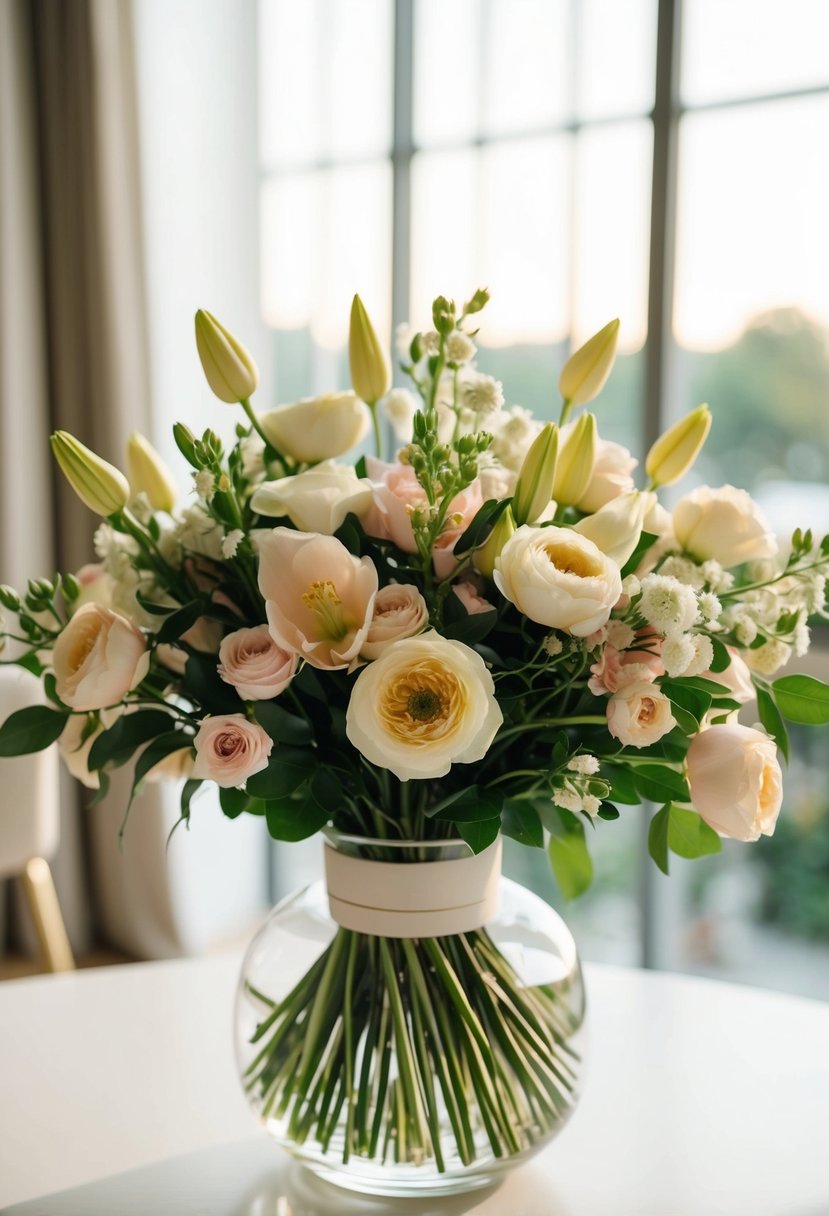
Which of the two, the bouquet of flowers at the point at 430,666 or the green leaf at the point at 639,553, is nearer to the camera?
the bouquet of flowers at the point at 430,666

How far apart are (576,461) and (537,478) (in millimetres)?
58

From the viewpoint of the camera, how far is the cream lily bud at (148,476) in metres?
0.88

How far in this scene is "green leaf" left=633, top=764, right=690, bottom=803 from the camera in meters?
0.76

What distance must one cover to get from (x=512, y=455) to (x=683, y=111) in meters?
1.91

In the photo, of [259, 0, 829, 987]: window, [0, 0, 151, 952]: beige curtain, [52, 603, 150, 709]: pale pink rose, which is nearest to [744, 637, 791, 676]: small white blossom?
[52, 603, 150, 709]: pale pink rose

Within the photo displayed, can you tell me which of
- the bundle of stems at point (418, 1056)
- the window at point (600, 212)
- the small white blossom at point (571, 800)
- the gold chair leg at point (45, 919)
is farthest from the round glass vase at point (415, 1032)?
the window at point (600, 212)

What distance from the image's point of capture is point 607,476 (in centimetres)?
79

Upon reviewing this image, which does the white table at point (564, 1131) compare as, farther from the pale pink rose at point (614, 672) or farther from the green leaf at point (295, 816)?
the pale pink rose at point (614, 672)

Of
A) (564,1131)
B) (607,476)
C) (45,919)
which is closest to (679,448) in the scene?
(607,476)

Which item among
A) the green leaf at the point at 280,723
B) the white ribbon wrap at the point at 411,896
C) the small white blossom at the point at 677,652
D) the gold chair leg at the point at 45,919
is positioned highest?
the small white blossom at the point at 677,652

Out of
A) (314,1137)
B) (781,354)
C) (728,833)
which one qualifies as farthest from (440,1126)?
(781,354)

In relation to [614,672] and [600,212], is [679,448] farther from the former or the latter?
[600,212]

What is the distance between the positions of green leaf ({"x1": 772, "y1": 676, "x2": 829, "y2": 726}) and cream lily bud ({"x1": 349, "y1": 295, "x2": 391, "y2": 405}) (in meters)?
0.34

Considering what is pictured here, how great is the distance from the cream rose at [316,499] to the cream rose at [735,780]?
0.86 feet
